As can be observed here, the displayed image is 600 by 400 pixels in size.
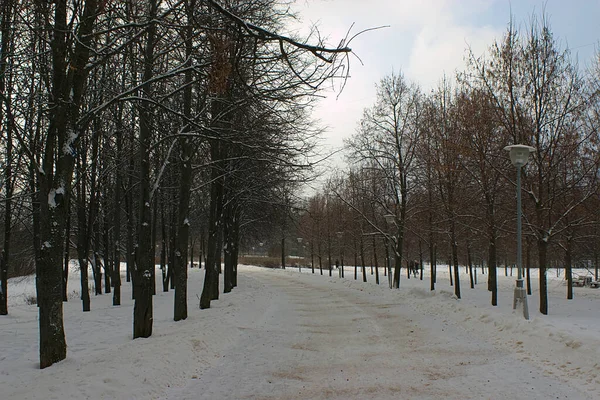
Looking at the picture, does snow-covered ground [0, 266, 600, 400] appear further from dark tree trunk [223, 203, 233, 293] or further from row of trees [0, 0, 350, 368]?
dark tree trunk [223, 203, 233, 293]

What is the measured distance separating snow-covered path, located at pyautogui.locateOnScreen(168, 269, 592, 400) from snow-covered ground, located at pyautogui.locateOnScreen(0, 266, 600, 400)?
2 cm

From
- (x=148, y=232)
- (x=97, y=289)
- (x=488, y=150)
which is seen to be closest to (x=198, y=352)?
(x=148, y=232)

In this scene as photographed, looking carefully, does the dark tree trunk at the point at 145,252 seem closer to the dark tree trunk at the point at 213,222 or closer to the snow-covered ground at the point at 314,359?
the snow-covered ground at the point at 314,359

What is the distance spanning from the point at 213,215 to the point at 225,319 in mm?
5291

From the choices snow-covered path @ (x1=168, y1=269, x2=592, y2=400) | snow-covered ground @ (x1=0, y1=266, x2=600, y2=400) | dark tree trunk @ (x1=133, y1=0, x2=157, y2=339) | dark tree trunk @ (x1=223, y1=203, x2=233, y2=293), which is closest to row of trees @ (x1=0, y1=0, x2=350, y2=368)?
dark tree trunk @ (x1=133, y1=0, x2=157, y2=339)

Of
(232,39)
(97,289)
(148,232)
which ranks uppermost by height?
(232,39)

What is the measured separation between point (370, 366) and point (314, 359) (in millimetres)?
1078

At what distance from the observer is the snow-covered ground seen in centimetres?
569

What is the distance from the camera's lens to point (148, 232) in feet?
32.3

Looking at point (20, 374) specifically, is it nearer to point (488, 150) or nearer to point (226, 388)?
point (226, 388)

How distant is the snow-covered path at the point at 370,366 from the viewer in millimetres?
5746

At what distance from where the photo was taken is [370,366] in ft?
23.2

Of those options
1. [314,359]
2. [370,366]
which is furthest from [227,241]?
[370,366]

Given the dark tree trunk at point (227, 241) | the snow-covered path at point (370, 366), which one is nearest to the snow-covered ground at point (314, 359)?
the snow-covered path at point (370, 366)
